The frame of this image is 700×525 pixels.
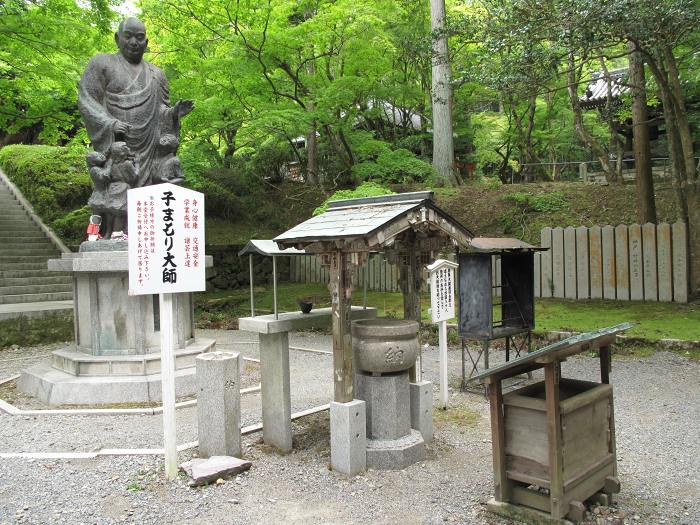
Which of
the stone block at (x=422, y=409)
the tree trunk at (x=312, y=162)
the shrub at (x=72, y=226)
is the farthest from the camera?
the tree trunk at (x=312, y=162)

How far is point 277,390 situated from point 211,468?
0.97 metres

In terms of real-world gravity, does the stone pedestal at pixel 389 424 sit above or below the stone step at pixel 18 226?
below

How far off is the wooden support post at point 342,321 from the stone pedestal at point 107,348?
340 centimetres

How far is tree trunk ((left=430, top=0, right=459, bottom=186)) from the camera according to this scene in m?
14.8

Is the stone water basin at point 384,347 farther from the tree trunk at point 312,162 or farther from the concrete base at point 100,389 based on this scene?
the tree trunk at point 312,162

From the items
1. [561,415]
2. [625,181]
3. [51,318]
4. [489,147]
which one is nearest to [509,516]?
[561,415]

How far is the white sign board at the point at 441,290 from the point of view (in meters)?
6.39

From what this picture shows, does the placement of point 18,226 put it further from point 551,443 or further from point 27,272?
point 551,443

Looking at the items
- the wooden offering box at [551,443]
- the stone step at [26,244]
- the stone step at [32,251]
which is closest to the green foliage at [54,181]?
the stone step at [26,244]

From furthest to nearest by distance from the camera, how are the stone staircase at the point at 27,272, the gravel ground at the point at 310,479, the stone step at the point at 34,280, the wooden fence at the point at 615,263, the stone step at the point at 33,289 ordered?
the stone step at the point at 34,280
the stone step at the point at 33,289
the stone staircase at the point at 27,272
the wooden fence at the point at 615,263
the gravel ground at the point at 310,479

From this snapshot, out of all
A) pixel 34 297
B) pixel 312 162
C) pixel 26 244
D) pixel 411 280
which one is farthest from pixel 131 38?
pixel 312 162

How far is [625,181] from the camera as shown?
1514 cm

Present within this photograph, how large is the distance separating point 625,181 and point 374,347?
12954 millimetres

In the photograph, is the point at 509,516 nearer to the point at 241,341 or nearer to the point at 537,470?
the point at 537,470
